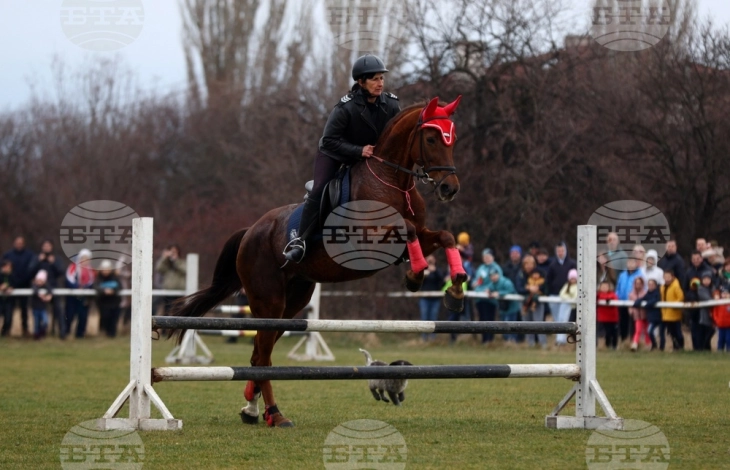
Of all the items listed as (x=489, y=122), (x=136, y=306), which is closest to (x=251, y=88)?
(x=489, y=122)

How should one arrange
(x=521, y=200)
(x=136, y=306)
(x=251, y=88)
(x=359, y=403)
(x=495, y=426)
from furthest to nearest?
(x=251, y=88) → (x=521, y=200) → (x=359, y=403) → (x=495, y=426) → (x=136, y=306)

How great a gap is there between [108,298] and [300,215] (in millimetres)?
12054

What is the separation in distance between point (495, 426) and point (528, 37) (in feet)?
46.1

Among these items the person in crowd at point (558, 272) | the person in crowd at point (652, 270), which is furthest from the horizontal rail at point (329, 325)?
the person in crowd at point (558, 272)

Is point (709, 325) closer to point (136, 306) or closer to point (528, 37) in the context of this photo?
point (528, 37)

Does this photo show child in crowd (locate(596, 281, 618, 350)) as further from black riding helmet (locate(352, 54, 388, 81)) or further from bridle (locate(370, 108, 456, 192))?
black riding helmet (locate(352, 54, 388, 81))

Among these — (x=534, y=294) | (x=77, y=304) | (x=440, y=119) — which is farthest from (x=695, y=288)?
(x=77, y=304)

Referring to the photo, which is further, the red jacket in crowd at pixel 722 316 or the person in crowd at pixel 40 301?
the person in crowd at pixel 40 301

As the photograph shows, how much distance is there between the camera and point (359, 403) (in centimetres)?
918

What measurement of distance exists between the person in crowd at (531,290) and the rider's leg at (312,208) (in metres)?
9.11

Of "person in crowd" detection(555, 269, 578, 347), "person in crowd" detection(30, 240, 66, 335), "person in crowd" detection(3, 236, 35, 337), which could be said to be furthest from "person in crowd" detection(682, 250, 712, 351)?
"person in crowd" detection(3, 236, 35, 337)

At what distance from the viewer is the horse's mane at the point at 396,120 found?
7.24 metres

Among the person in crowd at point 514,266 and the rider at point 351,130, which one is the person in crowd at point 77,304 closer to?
the person in crowd at point 514,266

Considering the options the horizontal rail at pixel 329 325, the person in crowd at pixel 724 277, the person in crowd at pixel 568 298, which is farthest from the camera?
the person in crowd at pixel 568 298
